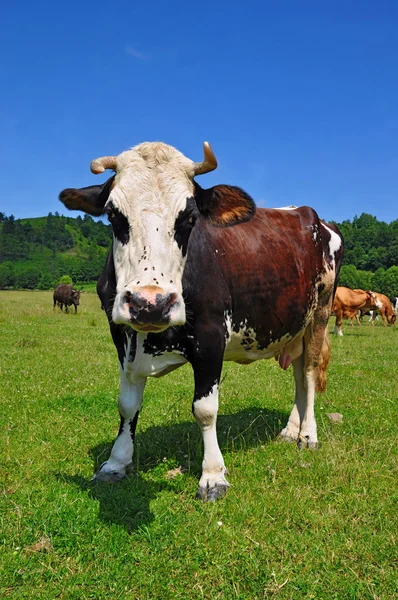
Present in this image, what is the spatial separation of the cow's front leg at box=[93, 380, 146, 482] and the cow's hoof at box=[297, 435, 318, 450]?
2.11 m

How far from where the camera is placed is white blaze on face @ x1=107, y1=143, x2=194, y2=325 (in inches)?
134

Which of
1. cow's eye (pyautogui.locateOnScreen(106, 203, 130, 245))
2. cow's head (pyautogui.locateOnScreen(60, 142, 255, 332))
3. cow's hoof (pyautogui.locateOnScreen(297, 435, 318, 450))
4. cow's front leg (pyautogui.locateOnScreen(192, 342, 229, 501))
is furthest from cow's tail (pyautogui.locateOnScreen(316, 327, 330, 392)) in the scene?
cow's eye (pyautogui.locateOnScreen(106, 203, 130, 245))

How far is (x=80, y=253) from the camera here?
511 ft

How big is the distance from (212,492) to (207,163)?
282cm

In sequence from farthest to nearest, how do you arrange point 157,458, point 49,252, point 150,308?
point 49,252, point 157,458, point 150,308

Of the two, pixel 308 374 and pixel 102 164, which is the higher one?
pixel 102 164

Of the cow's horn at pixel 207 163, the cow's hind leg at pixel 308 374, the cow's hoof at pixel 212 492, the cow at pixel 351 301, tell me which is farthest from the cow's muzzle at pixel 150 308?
the cow at pixel 351 301

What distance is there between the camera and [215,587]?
10.7 ft

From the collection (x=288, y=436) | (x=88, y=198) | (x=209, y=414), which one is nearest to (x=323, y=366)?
(x=288, y=436)

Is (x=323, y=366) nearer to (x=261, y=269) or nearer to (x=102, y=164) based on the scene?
(x=261, y=269)

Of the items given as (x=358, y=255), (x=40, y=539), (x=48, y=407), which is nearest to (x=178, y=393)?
(x=48, y=407)

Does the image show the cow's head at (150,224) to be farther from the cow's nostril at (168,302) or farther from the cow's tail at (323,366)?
the cow's tail at (323,366)

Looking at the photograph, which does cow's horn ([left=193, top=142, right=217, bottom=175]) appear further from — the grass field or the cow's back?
the grass field

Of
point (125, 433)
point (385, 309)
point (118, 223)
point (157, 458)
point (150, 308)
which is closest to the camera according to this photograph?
point (150, 308)
